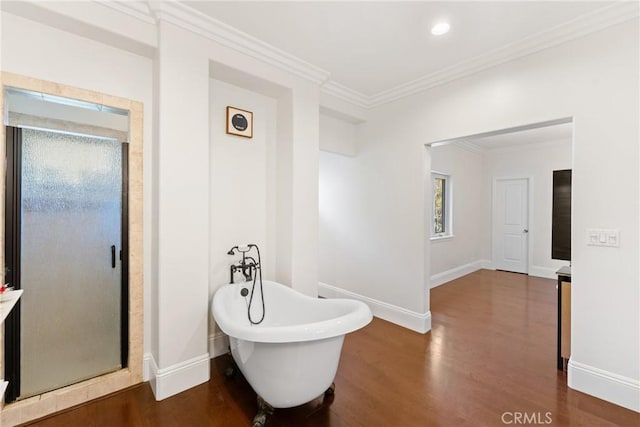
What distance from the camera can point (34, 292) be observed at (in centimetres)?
181

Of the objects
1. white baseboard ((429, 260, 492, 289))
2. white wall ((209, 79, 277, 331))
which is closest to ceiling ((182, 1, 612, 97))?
white wall ((209, 79, 277, 331))

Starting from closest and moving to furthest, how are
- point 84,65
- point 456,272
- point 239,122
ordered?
point 84,65 < point 239,122 < point 456,272

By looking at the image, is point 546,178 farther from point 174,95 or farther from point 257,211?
point 174,95

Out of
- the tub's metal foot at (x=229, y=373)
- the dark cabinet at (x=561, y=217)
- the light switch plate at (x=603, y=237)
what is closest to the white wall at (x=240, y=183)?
the tub's metal foot at (x=229, y=373)

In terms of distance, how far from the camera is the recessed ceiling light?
6.76 feet

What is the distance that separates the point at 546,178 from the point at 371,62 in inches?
185

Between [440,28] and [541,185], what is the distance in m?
4.75

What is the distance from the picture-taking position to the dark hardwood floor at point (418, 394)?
176 centimetres

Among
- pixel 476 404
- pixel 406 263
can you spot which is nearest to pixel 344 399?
pixel 476 404

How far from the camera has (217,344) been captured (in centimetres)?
256

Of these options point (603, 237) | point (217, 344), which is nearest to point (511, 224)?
point (603, 237)

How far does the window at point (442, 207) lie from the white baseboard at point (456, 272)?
70 centimetres

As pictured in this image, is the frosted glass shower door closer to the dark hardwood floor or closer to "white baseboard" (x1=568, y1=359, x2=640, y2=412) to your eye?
the dark hardwood floor

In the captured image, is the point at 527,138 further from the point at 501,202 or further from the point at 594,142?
the point at 594,142
